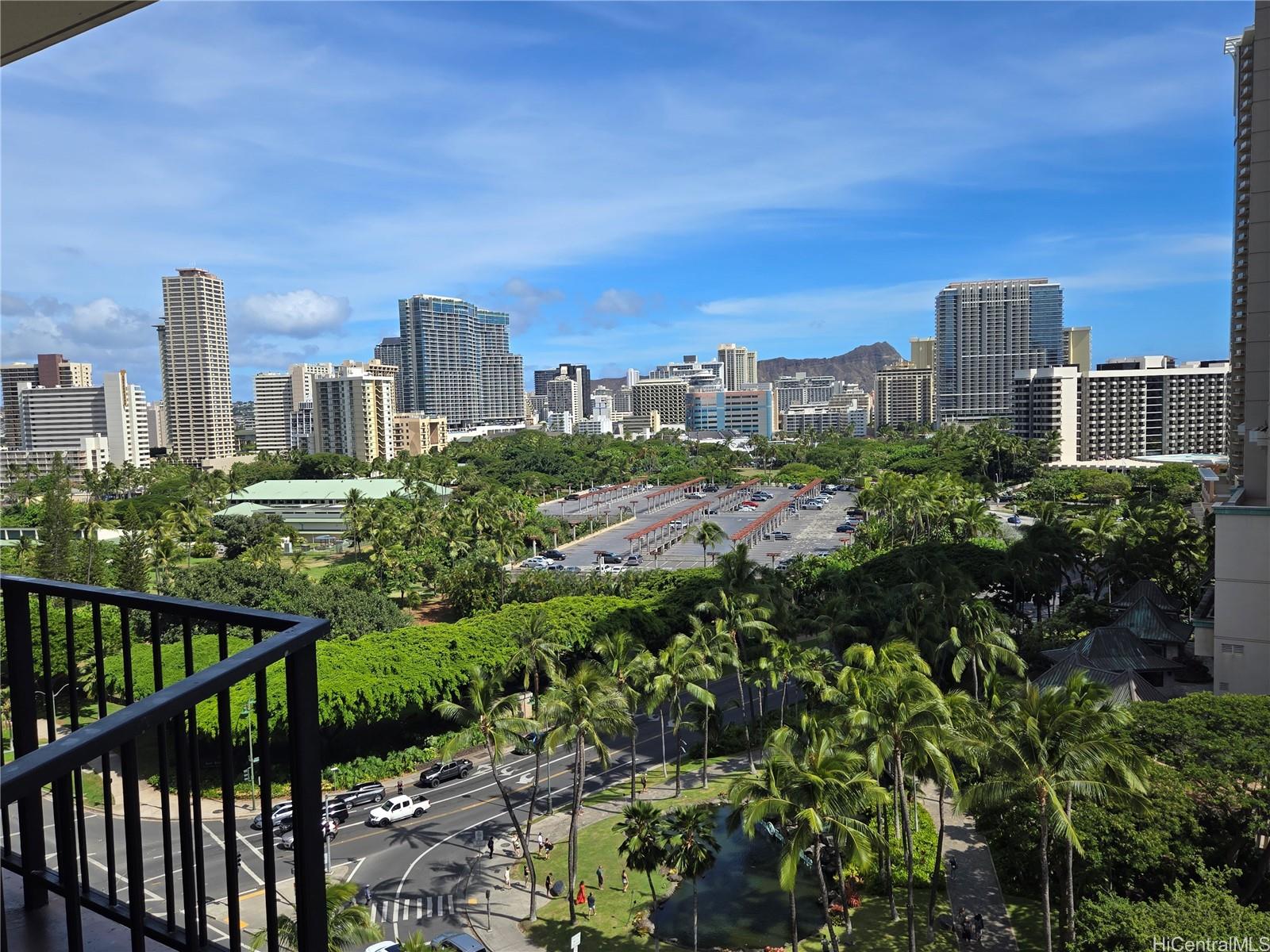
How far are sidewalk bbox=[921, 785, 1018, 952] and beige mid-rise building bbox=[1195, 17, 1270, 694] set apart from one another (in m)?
7.90

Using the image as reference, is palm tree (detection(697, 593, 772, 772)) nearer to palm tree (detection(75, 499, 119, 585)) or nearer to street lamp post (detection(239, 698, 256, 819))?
street lamp post (detection(239, 698, 256, 819))

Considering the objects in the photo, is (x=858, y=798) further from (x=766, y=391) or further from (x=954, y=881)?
(x=766, y=391)

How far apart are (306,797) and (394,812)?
20.6 m

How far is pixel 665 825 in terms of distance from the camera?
55.4 ft

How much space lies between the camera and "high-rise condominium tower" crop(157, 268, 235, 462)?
128 metres

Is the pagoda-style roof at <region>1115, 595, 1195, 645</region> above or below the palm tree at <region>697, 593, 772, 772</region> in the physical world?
below

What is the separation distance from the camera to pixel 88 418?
119 meters

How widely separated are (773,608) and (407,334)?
583ft

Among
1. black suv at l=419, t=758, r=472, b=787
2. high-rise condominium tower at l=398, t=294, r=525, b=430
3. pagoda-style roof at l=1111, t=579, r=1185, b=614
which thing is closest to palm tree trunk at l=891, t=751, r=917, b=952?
black suv at l=419, t=758, r=472, b=787

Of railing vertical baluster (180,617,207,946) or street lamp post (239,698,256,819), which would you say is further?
street lamp post (239,698,256,819)

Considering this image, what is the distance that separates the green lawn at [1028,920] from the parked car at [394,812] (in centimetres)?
1277

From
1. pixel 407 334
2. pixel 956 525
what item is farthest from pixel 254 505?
pixel 407 334

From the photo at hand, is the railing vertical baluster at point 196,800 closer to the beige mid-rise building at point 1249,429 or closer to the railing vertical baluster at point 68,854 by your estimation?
the railing vertical baluster at point 68,854

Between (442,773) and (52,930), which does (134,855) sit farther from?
(442,773)
